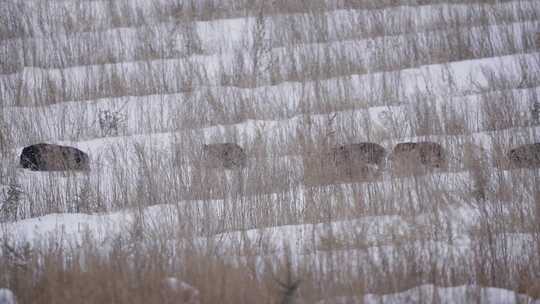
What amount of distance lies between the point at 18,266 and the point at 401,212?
281cm

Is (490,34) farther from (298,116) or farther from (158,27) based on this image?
(158,27)

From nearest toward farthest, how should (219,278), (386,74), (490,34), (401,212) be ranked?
(219,278) → (401,212) → (386,74) → (490,34)

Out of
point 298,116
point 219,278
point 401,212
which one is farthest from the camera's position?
point 298,116

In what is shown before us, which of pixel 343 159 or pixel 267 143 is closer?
pixel 343 159

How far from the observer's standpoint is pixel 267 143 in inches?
241

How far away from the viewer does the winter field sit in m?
3.94

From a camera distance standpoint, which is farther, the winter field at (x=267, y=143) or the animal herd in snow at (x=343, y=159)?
the animal herd in snow at (x=343, y=159)

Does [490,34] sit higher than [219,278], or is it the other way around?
[490,34]

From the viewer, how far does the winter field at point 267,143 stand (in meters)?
3.94

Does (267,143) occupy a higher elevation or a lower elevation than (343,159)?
higher

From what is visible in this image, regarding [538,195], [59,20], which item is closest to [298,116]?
[538,195]

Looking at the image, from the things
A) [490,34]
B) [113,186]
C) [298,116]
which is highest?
[490,34]

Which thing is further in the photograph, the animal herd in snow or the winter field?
the animal herd in snow

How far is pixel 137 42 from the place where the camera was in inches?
350
